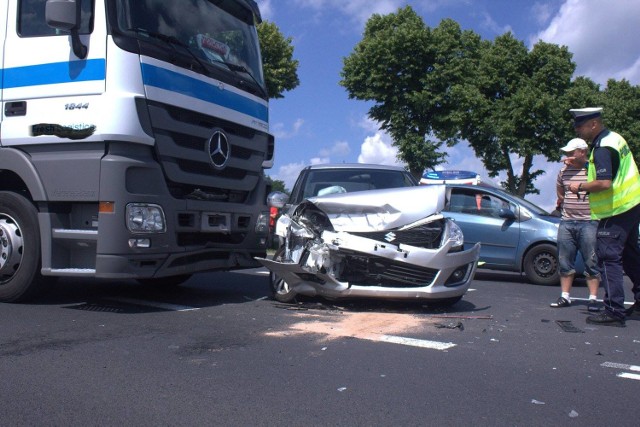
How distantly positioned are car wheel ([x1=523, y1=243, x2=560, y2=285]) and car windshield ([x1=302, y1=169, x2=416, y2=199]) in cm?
315

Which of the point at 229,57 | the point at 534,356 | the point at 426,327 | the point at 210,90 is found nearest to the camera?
the point at 534,356

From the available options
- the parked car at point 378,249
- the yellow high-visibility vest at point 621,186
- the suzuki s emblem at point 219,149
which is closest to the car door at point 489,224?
the parked car at point 378,249

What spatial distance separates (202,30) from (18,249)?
116 inches

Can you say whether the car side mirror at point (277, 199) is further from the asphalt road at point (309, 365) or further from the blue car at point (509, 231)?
the blue car at point (509, 231)

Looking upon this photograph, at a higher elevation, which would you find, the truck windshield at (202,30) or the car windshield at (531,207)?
the truck windshield at (202,30)

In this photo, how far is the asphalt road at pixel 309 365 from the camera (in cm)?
320

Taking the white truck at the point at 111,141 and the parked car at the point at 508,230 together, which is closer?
the white truck at the point at 111,141

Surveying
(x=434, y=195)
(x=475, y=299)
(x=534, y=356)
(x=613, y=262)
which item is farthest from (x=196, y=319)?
(x=613, y=262)

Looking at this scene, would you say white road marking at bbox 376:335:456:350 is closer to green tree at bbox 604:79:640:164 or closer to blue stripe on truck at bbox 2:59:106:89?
blue stripe on truck at bbox 2:59:106:89

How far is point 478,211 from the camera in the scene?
1033 centimetres

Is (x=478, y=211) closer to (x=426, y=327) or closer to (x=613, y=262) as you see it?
(x=613, y=262)

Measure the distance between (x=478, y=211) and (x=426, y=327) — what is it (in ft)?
17.9

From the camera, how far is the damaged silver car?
18.7 ft

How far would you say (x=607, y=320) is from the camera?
562 cm
